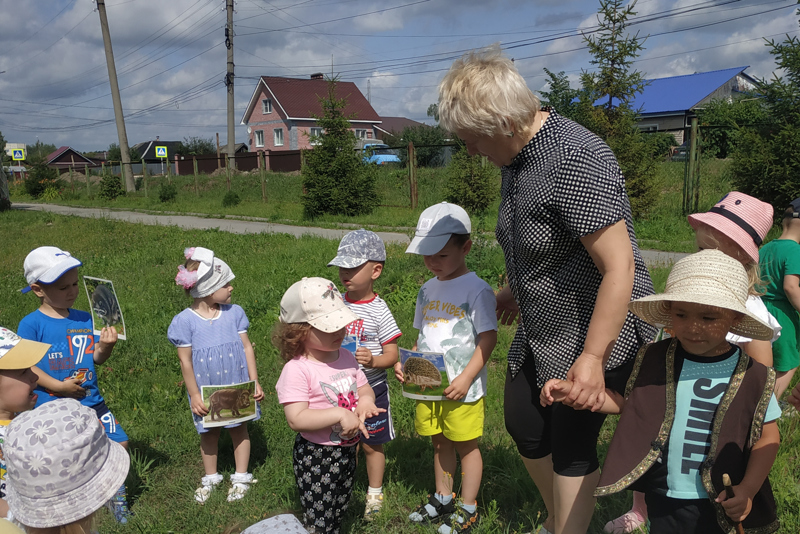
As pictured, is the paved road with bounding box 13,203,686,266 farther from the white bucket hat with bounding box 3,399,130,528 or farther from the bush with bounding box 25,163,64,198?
the bush with bounding box 25,163,64,198

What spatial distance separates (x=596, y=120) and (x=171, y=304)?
8243 millimetres

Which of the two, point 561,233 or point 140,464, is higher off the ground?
point 561,233

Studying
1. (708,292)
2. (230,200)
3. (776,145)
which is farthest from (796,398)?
(230,200)

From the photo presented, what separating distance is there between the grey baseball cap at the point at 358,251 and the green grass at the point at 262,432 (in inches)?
50.0

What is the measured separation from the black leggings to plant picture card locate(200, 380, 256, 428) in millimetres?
1514

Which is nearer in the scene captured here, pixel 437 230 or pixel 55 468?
pixel 55 468

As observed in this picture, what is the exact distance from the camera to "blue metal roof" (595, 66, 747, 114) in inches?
1616

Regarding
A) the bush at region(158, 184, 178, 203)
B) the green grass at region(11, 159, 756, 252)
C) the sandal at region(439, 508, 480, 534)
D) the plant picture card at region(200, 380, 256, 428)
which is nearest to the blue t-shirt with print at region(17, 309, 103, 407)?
the plant picture card at region(200, 380, 256, 428)

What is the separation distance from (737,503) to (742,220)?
1.43 meters

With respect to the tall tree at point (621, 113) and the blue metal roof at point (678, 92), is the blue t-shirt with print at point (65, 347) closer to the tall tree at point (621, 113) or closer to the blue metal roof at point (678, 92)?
the tall tree at point (621, 113)

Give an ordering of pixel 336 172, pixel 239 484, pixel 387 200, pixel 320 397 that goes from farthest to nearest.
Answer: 1. pixel 387 200
2. pixel 336 172
3. pixel 239 484
4. pixel 320 397

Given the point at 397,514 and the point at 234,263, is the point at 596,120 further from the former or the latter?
the point at 397,514

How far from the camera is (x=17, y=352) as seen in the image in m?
2.57

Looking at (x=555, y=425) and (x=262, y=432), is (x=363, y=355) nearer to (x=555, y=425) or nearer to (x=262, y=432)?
(x=555, y=425)
